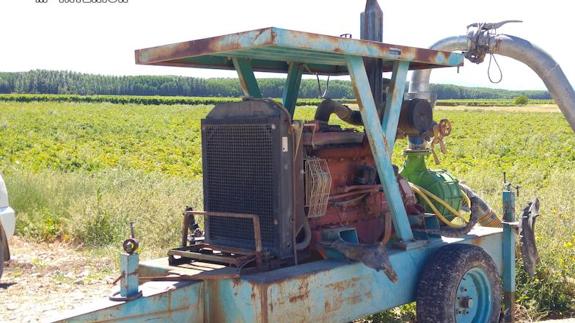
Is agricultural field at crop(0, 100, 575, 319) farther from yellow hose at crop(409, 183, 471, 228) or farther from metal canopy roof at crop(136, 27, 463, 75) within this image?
metal canopy roof at crop(136, 27, 463, 75)

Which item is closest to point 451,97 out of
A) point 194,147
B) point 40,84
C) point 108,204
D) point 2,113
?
point 40,84

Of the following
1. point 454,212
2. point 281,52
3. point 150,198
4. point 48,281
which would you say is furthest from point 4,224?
point 454,212

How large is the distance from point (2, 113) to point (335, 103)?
A: 4025 cm

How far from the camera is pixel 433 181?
605cm

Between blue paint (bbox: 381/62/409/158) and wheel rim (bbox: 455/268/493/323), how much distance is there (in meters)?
1.18

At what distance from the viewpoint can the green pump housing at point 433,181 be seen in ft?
19.7

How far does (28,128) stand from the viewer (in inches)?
1282

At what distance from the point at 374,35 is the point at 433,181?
1.43 meters

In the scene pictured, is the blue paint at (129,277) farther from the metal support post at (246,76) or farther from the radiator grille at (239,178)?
the metal support post at (246,76)

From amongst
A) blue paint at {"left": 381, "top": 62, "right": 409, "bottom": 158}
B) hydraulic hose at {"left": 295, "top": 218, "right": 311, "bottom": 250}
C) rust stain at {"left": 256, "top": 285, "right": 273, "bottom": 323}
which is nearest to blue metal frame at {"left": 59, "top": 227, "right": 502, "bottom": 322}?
rust stain at {"left": 256, "top": 285, "right": 273, "bottom": 323}

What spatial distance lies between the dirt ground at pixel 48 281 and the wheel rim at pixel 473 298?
3118 mm

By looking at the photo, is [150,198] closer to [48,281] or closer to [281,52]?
[48,281]

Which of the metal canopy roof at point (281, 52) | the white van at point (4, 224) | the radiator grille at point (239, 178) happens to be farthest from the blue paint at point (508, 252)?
the white van at point (4, 224)

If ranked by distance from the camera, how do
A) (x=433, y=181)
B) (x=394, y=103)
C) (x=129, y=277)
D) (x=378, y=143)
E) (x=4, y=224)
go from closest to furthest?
(x=129, y=277) < (x=378, y=143) < (x=394, y=103) < (x=433, y=181) < (x=4, y=224)
